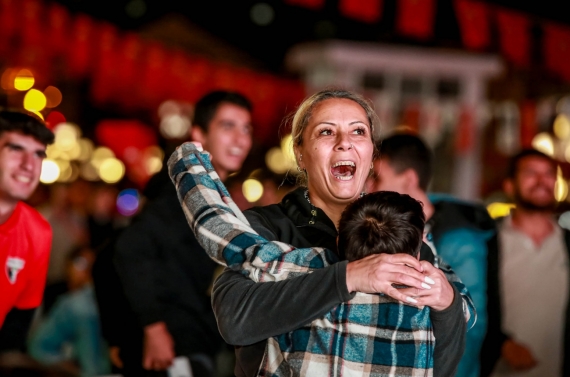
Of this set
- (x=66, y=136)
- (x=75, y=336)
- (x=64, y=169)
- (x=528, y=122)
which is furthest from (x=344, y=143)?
(x=64, y=169)

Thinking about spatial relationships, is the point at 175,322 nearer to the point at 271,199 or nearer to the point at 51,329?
the point at 51,329

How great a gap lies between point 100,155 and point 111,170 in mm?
2044

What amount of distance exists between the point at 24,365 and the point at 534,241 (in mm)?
3879

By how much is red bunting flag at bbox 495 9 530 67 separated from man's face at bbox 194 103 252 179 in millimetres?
5499

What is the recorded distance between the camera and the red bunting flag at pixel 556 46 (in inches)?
361

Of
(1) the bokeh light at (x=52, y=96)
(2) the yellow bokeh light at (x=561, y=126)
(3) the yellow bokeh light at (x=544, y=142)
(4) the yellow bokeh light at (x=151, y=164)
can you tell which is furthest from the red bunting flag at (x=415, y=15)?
(4) the yellow bokeh light at (x=151, y=164)

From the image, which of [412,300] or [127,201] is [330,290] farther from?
[127,201]

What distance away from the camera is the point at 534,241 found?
4750 mm

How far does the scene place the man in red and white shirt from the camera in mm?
3264

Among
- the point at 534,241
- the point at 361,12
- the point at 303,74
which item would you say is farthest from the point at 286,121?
the point at 303,74

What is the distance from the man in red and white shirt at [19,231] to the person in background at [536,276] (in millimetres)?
2828

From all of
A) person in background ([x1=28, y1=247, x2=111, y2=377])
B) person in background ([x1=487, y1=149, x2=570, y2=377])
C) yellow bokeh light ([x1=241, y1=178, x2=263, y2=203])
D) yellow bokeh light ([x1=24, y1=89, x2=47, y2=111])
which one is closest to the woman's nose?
person in background ([x1=487, y1=149, x2=570, y2=377])

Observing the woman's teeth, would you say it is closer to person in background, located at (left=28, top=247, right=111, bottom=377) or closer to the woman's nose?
the woman's nose

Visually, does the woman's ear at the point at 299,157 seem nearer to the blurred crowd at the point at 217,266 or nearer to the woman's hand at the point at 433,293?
the blurred crowd at the point at 217,266
